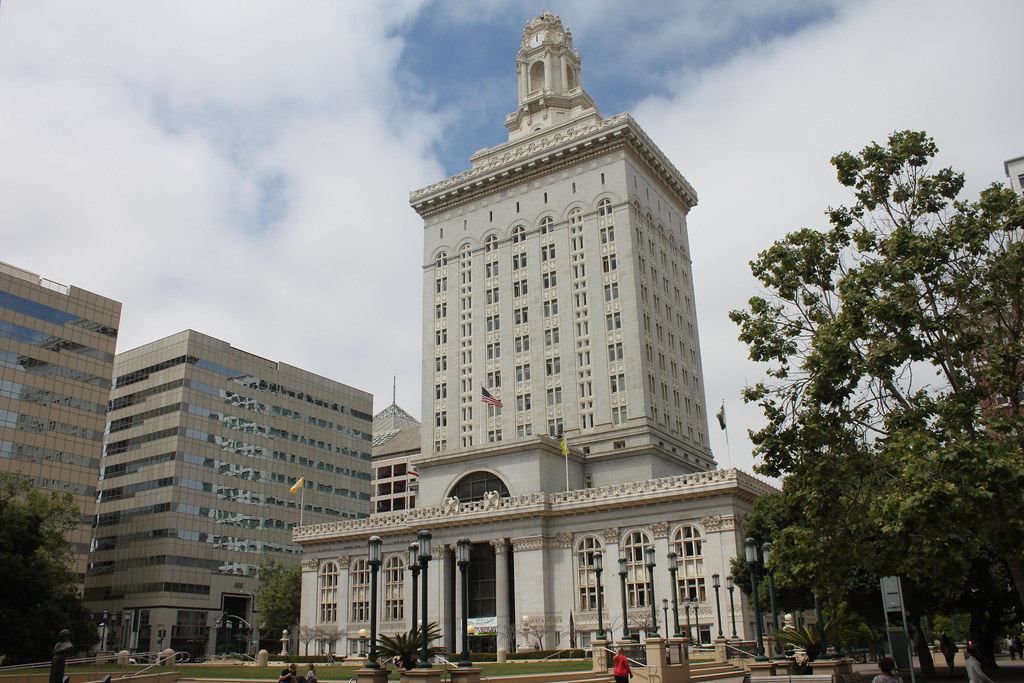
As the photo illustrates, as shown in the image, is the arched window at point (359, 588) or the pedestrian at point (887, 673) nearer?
the pedestrian at point (887, 673)

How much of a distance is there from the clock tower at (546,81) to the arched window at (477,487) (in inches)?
1748

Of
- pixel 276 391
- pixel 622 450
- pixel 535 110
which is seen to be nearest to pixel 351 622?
pixel 622 450

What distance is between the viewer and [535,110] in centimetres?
10275

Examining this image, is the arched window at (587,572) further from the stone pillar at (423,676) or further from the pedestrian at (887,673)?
the pedestrian at (887,673)

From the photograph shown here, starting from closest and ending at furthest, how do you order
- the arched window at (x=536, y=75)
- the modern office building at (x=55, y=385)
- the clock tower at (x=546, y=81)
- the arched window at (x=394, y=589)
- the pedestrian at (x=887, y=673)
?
1. the pedestrian at (x=887, y=673)
2. the arched window at (x=394, y=589)
3. the modern office building at (x=55, y=385)
4. the clock tower at (x=546, y=81)
5. the arched window at (x=536, y=75)

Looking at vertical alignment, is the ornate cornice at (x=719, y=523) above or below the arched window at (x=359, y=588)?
above

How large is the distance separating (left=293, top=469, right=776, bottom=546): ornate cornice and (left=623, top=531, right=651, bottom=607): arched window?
140 centimetres

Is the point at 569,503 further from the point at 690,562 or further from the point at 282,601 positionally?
the point at 282,601

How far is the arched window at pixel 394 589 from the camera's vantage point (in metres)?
73.6

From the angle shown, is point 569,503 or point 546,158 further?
point 546,158

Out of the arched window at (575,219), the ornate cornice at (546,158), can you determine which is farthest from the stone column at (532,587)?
the ornate cornice at (546,158)

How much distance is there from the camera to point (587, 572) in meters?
66.2

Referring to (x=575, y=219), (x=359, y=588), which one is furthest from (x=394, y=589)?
(x=575, y=219)

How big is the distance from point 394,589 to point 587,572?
62.0 feet
